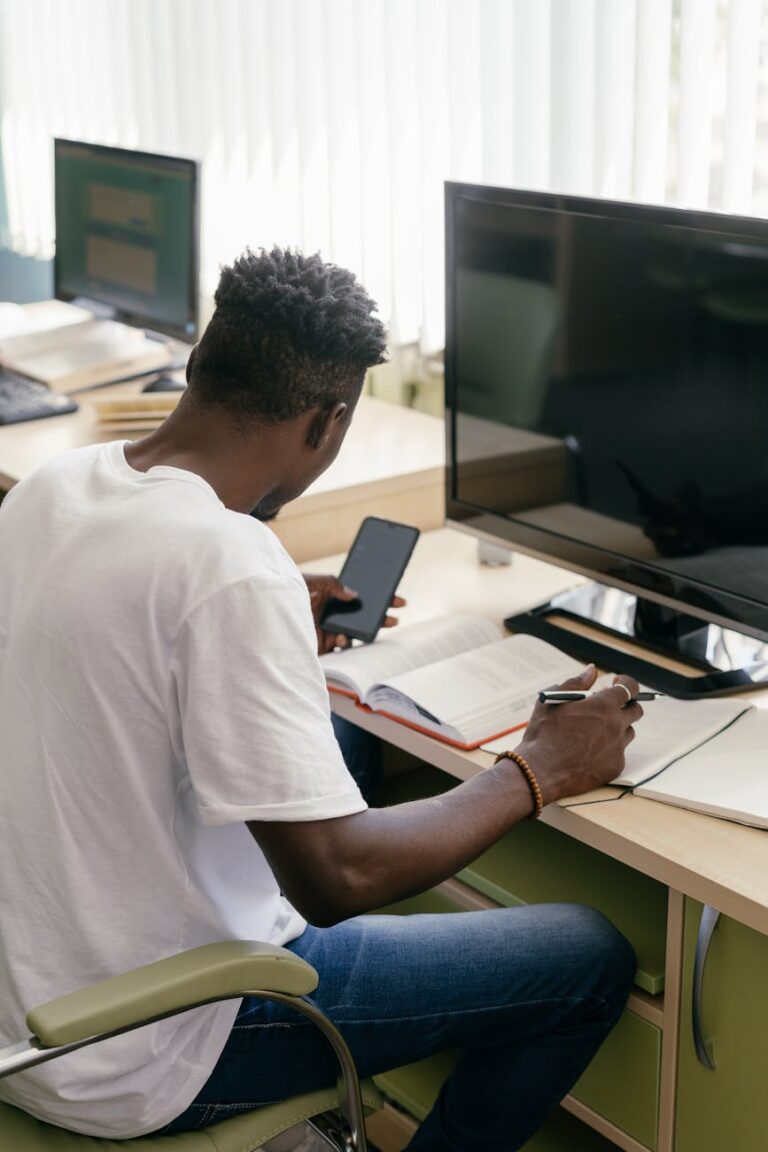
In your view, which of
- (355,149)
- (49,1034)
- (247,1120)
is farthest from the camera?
(355,149)

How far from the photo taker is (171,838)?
1132 mm

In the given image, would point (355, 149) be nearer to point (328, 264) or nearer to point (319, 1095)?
point (328, 264)

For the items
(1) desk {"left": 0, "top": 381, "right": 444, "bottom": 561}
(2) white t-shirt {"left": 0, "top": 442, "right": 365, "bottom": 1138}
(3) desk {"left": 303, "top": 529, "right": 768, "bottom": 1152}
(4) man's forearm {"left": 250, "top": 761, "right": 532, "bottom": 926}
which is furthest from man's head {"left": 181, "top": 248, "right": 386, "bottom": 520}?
(1) desk {"left": 0, "top": 381, "right": 444, "bottom": 561}

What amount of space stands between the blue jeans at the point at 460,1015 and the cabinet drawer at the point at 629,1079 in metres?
0.04

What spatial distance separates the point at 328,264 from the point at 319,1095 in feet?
2.56

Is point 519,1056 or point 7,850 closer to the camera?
point 7,850

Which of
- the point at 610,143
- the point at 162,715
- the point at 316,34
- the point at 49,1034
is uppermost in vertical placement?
the point at 316,34

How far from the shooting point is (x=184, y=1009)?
1.08m

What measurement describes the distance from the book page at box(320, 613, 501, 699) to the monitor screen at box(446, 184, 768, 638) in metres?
0.17

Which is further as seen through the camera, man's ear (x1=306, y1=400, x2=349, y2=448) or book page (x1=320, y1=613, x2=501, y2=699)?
book page (x1=320, y1=613, x2=501, y2=699)

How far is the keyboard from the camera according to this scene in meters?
2.61

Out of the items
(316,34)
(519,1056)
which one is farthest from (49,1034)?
(316,34)

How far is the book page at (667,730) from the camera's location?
1.39 m

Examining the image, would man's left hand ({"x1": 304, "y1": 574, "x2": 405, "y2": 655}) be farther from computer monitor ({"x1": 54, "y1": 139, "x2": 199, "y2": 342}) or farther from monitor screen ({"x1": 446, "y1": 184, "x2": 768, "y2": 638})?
computer monitor ({"x1": 54, "y1": 139, "x2": 199, "y2": 342})
